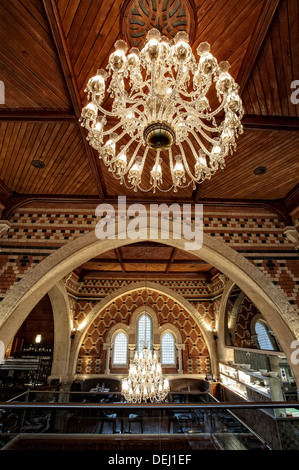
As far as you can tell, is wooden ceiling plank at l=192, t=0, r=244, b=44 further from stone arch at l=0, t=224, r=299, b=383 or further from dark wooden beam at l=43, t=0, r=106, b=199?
stone arch at l=0, t=224, r=299, b=383

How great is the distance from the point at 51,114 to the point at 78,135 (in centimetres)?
47

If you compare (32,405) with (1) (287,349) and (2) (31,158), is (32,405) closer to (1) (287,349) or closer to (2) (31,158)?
(2) (31,158)

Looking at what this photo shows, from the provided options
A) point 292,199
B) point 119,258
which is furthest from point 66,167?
point 292,199

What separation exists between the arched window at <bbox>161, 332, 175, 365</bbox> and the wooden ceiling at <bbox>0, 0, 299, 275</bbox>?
7.42 m

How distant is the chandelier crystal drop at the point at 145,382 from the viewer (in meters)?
4.82

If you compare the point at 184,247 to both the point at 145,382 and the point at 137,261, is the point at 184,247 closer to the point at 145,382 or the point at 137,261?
the point at 145,382

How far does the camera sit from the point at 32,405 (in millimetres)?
1715

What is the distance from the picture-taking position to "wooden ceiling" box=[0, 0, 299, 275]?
229cm

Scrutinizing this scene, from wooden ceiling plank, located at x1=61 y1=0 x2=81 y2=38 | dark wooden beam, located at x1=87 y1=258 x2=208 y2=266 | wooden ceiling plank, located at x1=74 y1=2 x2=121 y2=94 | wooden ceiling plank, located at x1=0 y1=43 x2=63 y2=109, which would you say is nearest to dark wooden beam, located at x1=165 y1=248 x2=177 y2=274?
dark wooden beam, located at x1=87 y1=258 x2=208 y2=266

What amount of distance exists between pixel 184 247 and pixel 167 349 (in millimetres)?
6482

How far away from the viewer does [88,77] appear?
9.42ft

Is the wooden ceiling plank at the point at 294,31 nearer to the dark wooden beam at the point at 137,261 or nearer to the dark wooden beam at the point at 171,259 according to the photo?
the dark wooden beam at the point at 171,259

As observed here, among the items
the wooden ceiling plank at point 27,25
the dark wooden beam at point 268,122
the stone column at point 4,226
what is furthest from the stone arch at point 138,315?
the wooden ceiling plank at point 27,25

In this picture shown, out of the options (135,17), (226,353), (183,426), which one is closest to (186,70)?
(135,17)
